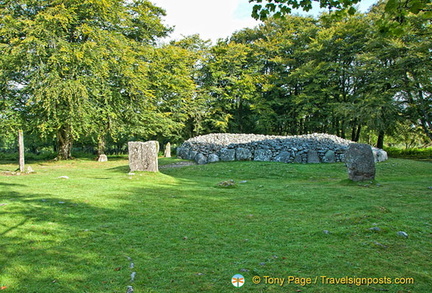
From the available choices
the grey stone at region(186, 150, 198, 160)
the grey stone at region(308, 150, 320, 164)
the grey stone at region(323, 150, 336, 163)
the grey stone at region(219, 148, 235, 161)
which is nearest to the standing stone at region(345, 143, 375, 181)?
the grey stone at region(308, 150, 320, 164)

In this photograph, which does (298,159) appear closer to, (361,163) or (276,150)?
(276,150)

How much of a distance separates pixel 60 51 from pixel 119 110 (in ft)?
22.6

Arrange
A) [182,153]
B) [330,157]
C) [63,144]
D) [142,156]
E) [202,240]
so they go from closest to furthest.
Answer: [202,240] → [142,156] → [330,157] → [182,153] → [63,144]

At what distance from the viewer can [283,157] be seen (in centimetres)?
2055

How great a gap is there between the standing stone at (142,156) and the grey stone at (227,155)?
25.5 ft

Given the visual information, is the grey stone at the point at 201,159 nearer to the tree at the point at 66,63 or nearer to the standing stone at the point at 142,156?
the standing stone at the point at 142,156

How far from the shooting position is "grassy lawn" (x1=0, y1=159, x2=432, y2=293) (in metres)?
3.72

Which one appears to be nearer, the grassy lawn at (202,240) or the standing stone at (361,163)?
the grassy lawn at (202,240)

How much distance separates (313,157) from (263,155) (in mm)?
3384

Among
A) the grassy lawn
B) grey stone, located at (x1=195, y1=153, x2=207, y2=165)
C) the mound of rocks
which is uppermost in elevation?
the mound of rocks

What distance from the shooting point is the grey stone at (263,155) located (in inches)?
828

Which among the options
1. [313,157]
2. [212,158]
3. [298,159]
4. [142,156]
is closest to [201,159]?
[212,158]

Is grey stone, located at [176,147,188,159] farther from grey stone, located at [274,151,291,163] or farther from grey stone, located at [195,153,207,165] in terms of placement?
grey stone, located at [274,151,291,163]

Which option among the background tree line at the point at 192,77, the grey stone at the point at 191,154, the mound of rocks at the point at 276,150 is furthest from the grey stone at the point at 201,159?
the background tree line at the point at 192,77
